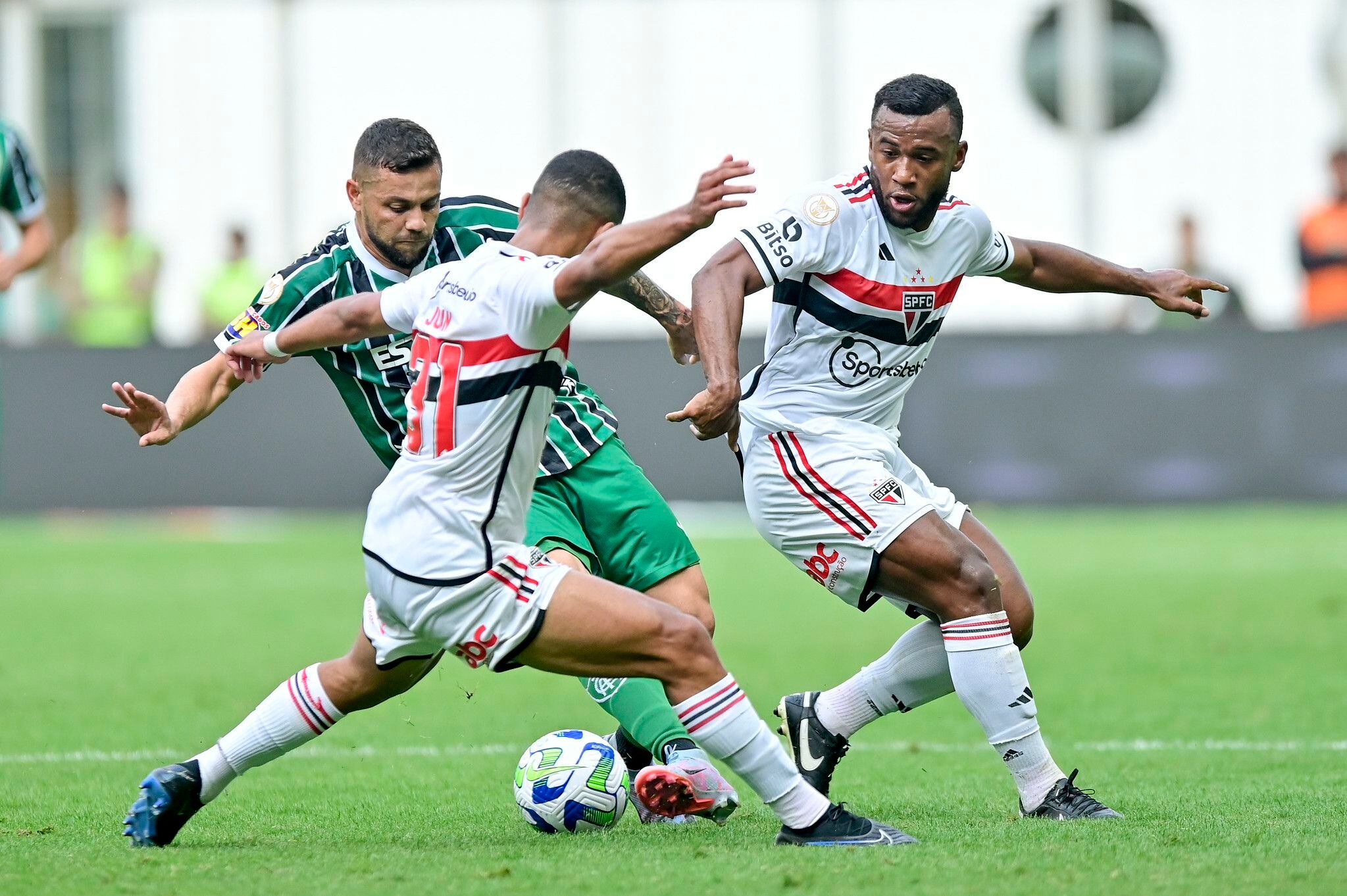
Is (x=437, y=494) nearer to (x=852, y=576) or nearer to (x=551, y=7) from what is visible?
(x=852, y=576)

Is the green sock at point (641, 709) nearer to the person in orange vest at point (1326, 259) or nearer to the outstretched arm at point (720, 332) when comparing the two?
the outstretched arm at point (720, 332)

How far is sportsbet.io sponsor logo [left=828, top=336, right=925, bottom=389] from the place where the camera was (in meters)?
5.62

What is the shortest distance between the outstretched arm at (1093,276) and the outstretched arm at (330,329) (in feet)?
6.69

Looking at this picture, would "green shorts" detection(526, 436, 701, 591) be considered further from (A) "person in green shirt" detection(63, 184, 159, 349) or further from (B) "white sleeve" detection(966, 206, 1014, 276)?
(A) "person in green shirt" detection(63, 184, 159, 349)

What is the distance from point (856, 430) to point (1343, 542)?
10.2m

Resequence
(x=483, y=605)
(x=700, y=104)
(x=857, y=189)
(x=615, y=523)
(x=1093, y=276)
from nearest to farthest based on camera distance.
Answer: (x=483, y=605)
(x=857, y=189)
(x=1093, y=276)
(x=615, y=523)
(x=700, y=104)

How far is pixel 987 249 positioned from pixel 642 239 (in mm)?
1693

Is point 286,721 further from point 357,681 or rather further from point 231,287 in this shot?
point 231,287

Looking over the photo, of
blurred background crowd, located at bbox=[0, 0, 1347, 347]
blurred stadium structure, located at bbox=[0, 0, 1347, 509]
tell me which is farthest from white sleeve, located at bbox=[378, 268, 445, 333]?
blurred background crowd, located at bbox=[0, 0, 1347, 347]

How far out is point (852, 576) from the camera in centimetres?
554

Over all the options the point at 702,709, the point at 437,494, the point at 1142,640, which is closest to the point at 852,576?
the point at 702,709

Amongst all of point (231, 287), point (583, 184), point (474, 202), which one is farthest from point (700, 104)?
point (583, 184)

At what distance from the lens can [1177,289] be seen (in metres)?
5.98

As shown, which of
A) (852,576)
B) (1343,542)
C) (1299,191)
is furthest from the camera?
(1299,191)
